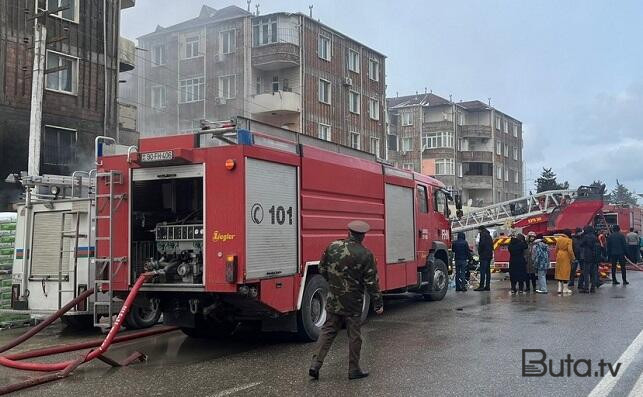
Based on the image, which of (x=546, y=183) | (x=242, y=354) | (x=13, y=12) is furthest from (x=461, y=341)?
(x=546, y=183)

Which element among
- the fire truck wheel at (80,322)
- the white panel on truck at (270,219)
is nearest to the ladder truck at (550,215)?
the white panel on truck at (270,219)

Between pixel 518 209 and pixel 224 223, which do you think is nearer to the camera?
pixel 224 223

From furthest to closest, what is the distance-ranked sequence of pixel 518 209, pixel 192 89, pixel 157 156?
1. pixel 192 89
2. pixel 518 209
3. pixel 157 156

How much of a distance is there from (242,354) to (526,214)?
15112 mm

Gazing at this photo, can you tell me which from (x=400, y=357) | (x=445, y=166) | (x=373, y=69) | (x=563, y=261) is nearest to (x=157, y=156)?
(x=400, y=357)

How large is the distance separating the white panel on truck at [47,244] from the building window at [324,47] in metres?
22.3

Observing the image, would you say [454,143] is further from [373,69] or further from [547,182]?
[373,69]

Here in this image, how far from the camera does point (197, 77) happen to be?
26.8 m

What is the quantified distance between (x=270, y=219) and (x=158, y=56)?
18.5 meters

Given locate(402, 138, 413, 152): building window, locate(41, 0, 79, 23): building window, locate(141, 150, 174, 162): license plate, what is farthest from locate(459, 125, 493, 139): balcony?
locate(141, 150, 174, 162): license plate

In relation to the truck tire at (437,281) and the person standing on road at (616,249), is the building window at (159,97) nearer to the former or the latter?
the truck tire at (437,281)

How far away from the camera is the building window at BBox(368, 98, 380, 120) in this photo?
3438cm

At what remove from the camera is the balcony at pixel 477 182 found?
54.3 metres

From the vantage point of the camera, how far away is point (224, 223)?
7094mm
